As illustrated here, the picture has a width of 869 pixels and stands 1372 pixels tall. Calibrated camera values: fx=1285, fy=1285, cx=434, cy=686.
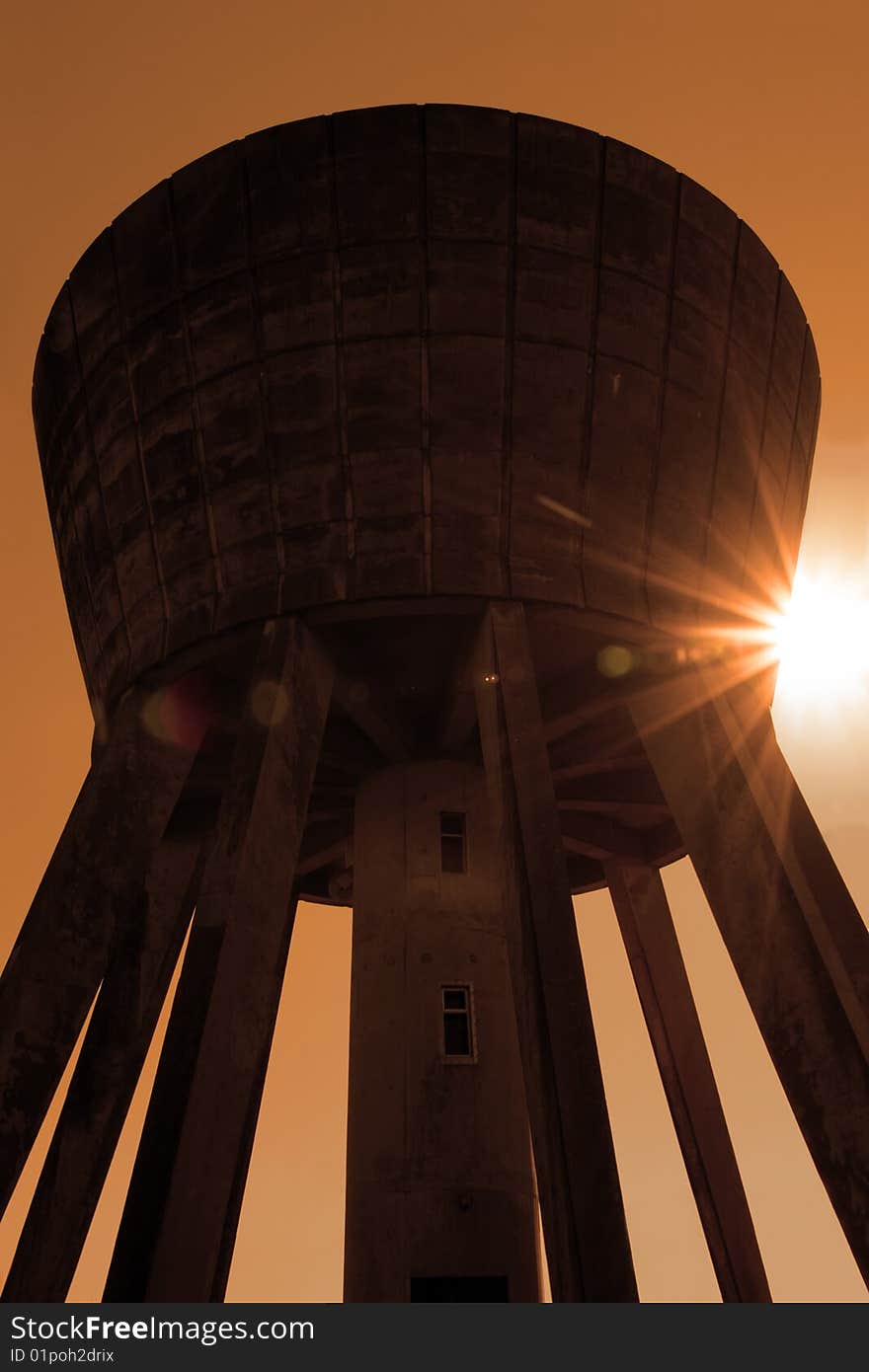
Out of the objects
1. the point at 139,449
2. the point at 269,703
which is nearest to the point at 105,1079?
the point at 269,703

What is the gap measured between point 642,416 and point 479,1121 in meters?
8.68

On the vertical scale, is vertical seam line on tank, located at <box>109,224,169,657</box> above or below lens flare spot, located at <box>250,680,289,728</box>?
above

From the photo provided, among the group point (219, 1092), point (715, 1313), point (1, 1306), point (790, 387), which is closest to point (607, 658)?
point (790, 387)

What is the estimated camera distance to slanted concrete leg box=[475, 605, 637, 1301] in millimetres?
11172

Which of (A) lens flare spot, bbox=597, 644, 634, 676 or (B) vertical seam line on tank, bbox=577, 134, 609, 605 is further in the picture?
(A) lens flare spot, bbox=597, 644, 634, 676

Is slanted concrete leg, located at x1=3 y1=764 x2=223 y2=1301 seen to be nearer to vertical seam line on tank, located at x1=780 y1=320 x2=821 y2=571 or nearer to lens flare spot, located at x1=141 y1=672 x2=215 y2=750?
lens flare spot, located at x1=141 y1=672 x2=215 y2=750

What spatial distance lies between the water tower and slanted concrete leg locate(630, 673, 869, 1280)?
0.05 m

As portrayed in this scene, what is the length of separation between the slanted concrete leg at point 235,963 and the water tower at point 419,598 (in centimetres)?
6

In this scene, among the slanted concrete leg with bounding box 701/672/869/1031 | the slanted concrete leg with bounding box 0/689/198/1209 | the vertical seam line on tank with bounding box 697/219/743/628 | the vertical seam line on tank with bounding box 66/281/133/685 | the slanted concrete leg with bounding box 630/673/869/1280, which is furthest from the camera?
the vertical seam line on tank with bounding box 66/281/133/685

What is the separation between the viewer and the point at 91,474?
55.6ft

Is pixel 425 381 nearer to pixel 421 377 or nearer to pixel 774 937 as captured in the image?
pixel 421 377

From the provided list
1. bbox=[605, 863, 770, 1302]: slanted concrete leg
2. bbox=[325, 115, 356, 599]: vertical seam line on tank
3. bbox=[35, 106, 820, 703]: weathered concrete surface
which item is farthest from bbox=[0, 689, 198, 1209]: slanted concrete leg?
bbox=[605, 863, 770, 1302]: slanted concrete leg
